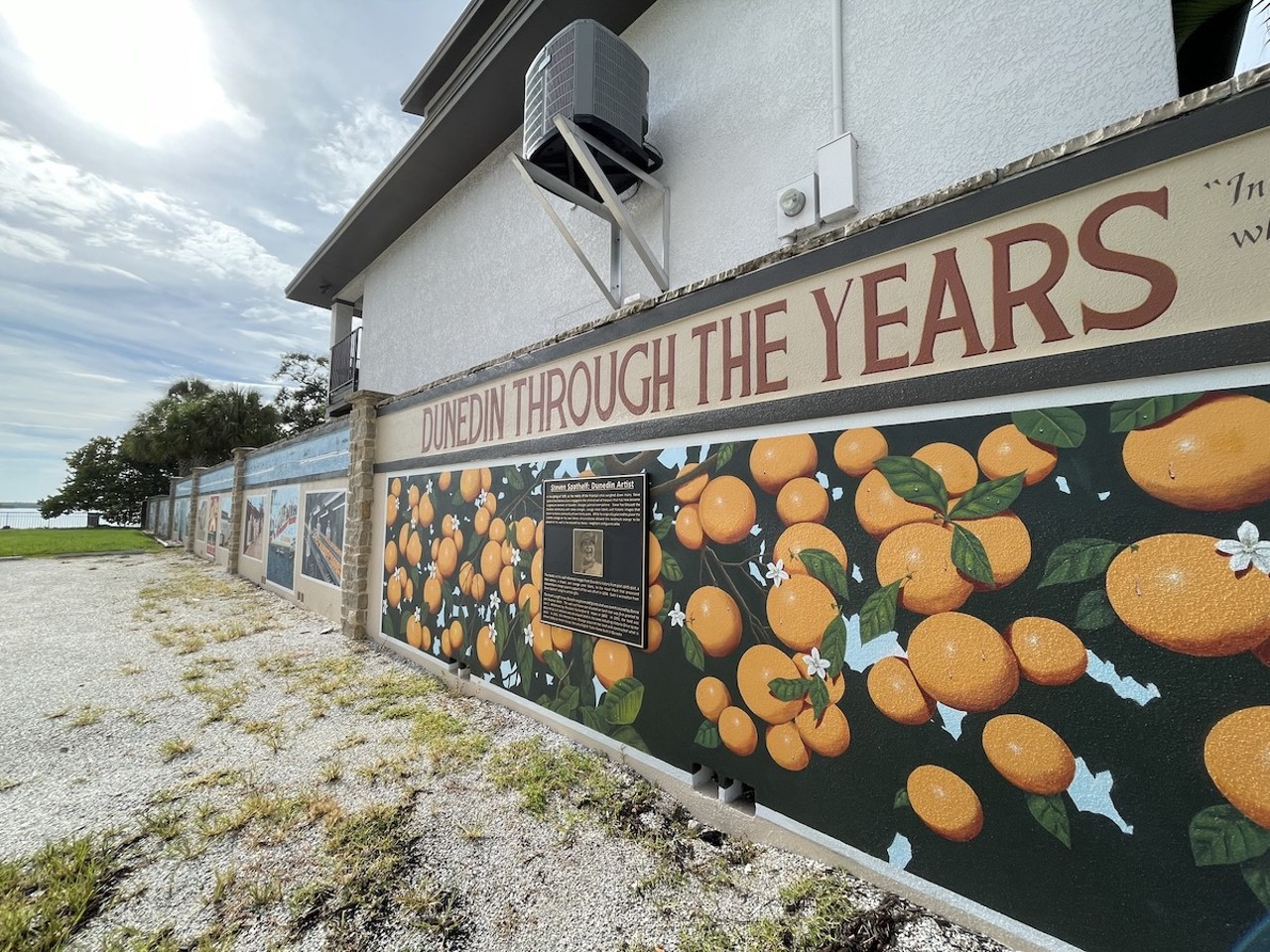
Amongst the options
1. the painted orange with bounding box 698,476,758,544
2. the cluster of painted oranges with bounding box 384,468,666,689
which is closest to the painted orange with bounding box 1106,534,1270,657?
the painted orange with bounding box 698,476,758,544

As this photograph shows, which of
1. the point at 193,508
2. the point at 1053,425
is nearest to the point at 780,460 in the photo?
the point at 1053,425

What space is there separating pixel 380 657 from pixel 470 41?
8.53m

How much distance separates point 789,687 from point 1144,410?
1688 millimetres

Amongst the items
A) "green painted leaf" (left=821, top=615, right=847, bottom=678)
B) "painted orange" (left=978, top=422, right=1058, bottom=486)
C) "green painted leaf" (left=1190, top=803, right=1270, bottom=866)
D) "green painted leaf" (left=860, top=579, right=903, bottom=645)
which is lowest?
"green painted leaf" (left=1190, top=803, right=1270, bottom=866)

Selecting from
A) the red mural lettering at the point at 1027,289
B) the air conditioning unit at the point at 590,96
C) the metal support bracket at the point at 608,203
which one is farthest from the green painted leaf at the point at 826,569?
the air conditioning unit at the point at 590,96

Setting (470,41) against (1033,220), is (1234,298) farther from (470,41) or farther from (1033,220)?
(470,41)

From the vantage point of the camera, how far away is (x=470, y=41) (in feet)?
24.8

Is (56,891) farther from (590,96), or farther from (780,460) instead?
(590,96)

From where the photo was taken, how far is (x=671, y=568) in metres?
3.03

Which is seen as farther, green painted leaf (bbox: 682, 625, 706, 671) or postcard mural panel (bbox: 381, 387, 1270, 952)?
green painted leaf (bbox: 682, 625, 706, 671)

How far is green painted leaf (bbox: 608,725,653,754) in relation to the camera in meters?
3.14

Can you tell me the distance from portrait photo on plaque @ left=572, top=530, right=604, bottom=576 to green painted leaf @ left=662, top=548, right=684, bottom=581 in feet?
1.77

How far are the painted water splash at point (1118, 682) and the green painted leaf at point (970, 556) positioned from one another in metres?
0.35

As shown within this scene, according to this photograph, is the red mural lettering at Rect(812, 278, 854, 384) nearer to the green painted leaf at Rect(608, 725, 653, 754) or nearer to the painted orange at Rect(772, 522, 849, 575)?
the painted orange at Rect(772, 522, 849, 575)
